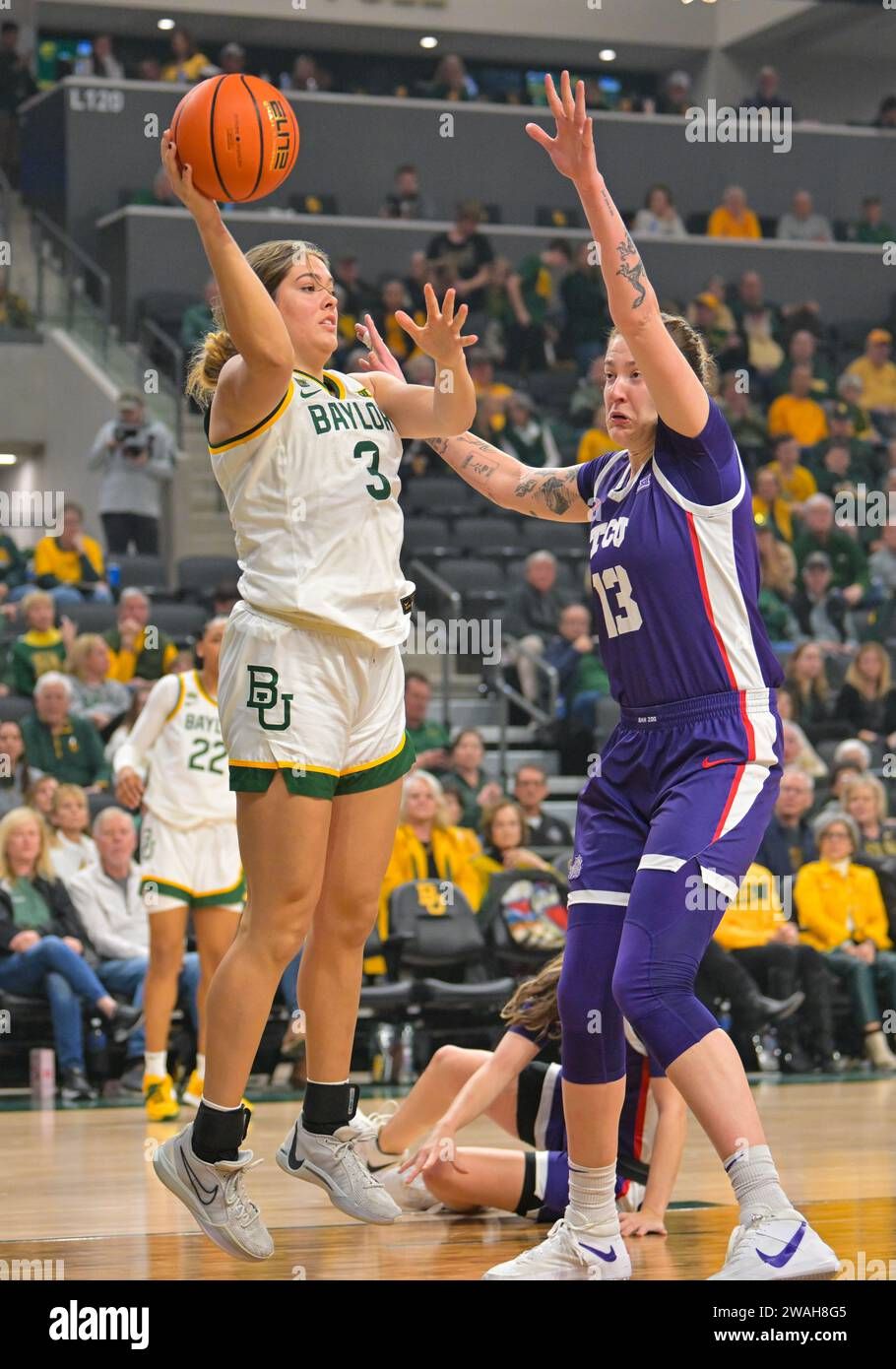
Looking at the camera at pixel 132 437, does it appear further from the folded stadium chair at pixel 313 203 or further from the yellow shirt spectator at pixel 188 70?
the yellow shirt spectator at pixel 188 70

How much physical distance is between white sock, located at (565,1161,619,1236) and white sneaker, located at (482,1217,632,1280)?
2 centimetres

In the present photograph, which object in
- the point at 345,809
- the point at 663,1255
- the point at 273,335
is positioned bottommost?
the point at 663,1255

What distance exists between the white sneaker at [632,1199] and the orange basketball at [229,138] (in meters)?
2.75

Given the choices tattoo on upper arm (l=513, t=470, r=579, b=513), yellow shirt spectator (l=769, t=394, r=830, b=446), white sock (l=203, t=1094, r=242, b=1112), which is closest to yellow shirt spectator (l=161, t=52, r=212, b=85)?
yellow shirt spectator (l=769, t=394, r=830, b=446)

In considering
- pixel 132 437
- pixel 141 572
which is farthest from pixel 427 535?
pixel 132 437

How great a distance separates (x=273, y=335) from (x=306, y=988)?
142 cm

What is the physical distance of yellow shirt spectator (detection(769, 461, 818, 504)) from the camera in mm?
15086

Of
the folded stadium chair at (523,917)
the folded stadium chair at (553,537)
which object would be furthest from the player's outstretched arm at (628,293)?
the folded stadium chair at (553,537)

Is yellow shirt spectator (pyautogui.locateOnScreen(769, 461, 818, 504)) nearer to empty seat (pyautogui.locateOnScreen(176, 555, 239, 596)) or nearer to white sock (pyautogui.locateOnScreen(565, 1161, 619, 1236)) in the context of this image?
empty seat (pyautogui.locateOnScreen(176, 555, 239, 596))

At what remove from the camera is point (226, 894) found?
25.4 feet

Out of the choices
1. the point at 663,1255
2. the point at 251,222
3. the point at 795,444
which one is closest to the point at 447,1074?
the point at 663,1255

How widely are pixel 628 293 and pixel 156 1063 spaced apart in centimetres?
472

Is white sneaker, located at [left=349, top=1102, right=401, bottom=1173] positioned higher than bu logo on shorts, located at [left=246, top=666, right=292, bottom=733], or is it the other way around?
bu logo on shorts, located at [left=246, top=666, right=292, bottom=733]
